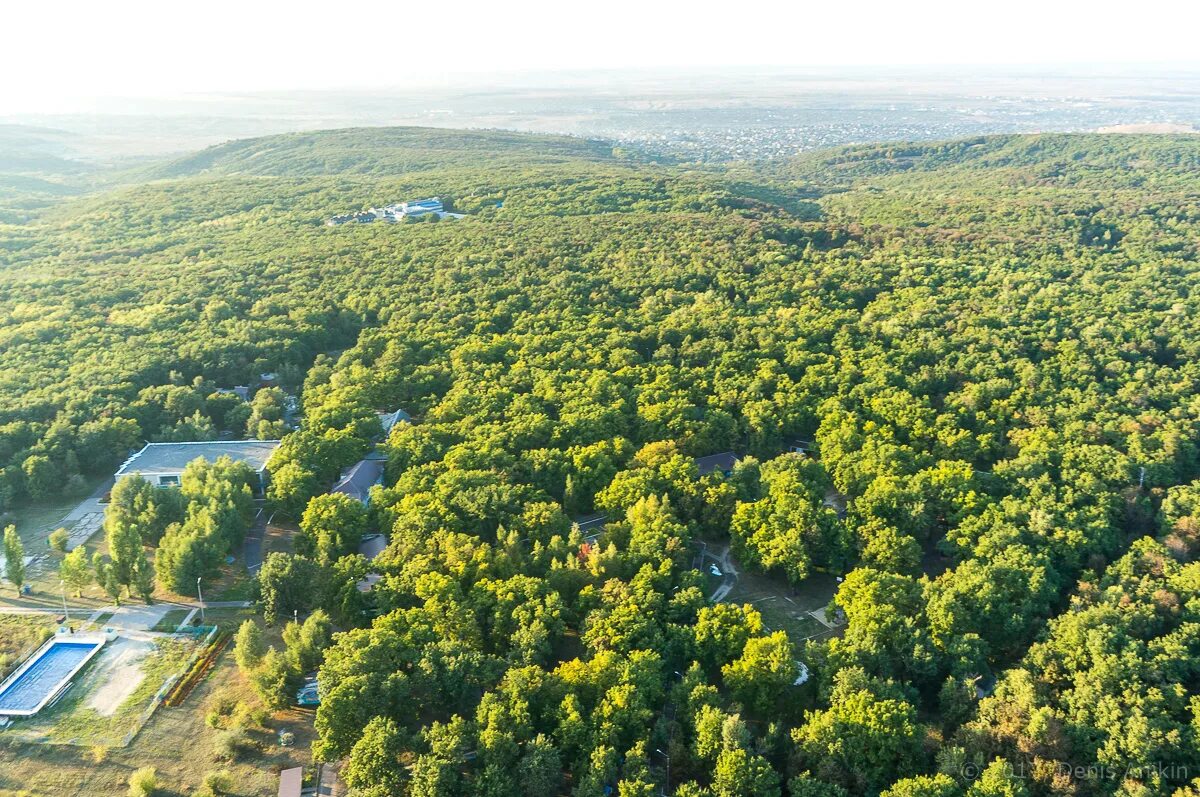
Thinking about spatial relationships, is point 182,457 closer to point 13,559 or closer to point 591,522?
point 13,559

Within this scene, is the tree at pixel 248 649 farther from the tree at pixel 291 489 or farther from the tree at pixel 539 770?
the tree at pixel 539 770

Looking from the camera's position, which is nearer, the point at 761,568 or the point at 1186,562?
the point at 1186,562

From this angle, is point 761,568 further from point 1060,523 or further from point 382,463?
point 382,463

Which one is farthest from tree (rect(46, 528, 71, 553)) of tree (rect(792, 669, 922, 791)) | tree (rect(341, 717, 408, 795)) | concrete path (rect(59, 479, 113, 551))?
tree (rect(792, 669, 922, 791))

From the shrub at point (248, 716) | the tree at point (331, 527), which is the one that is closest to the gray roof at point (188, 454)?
the tree at point (331, 527)

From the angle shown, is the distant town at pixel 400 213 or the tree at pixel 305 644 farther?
the distant town at pixel 400 213

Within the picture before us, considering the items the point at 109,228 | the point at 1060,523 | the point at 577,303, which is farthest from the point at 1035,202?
the point at 109,228
